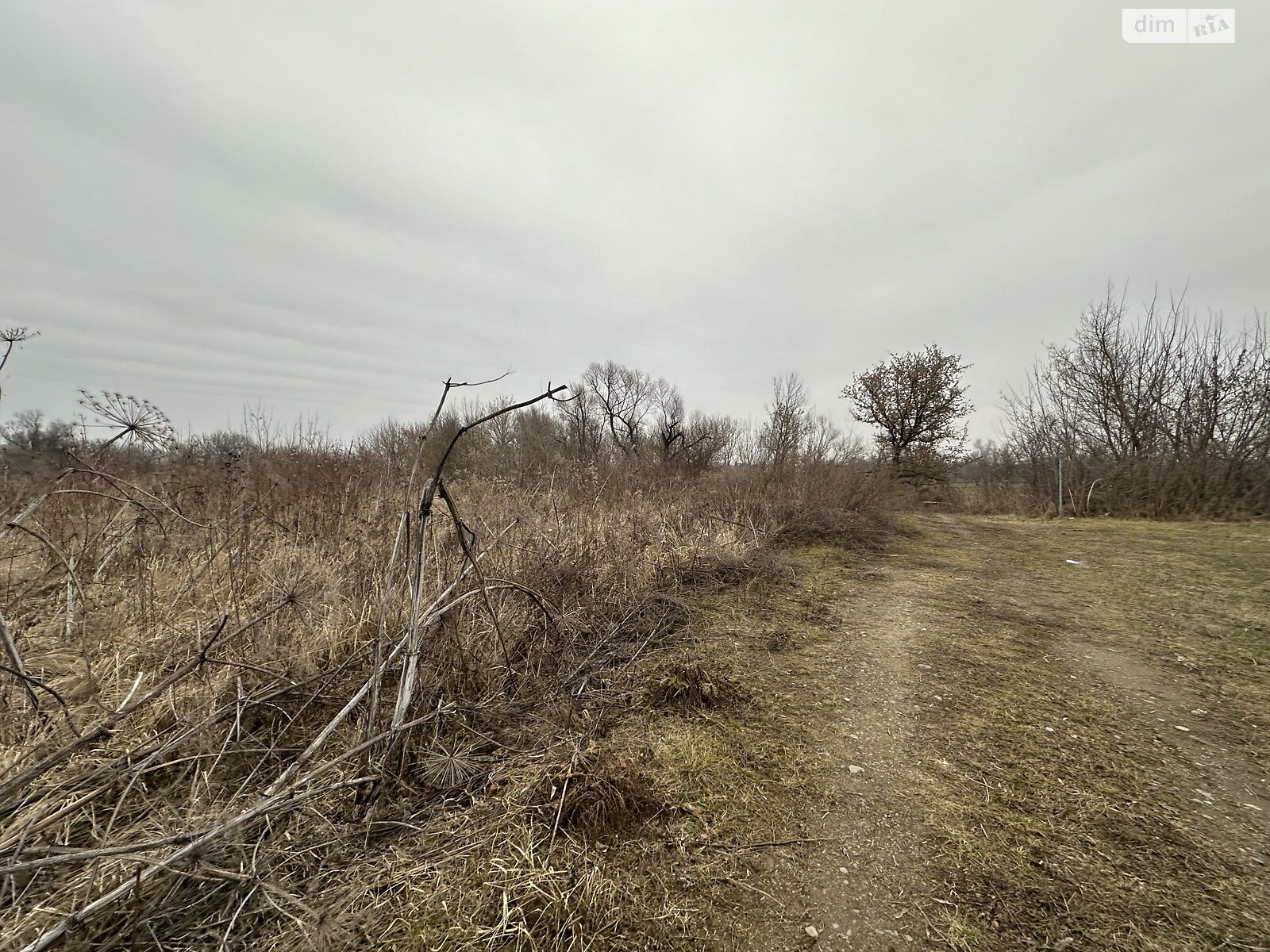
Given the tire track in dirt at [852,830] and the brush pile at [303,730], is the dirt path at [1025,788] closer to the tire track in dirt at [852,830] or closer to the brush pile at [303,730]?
the tire track in dirt at [852,830]

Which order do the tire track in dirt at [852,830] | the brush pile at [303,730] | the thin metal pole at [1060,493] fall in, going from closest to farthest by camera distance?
the brush pile at [303,730], the tire track in dirt at [852,830], the thin metal pole at [1060,493]

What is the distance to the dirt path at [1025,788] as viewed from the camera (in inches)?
66.1

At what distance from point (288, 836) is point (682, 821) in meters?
1.59

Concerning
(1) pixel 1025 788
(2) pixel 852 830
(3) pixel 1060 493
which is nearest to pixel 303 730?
(2) pixel 852 830

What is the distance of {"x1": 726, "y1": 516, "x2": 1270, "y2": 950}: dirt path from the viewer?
1.68 m

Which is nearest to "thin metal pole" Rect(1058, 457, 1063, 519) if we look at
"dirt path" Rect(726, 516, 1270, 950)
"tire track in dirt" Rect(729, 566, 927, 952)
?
"dirt path" Rect(726, 516, 1270, 950)

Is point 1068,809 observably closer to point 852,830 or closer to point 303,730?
point 852,830

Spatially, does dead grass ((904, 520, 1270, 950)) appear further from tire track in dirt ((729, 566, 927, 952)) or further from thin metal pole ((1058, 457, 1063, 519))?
thin metal pole ((1058, 457, 1063, 519))

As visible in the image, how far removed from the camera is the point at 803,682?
353cm

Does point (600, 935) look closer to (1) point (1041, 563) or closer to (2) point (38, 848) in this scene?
(2) point (38, 848)

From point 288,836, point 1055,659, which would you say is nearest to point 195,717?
point 288,836

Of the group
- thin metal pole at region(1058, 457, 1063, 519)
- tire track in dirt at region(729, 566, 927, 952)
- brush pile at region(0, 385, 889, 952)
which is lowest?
tire track in dirt at region(729, 566, 927, 952)

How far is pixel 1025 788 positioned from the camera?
7.66 ft

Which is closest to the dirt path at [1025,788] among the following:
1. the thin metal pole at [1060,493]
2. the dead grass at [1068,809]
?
the dead grass at [1068,809]
